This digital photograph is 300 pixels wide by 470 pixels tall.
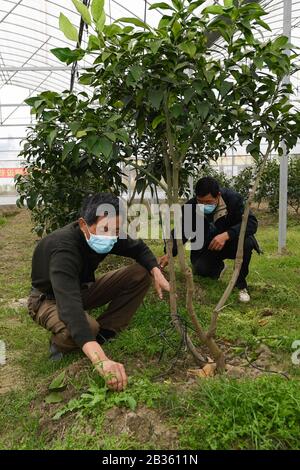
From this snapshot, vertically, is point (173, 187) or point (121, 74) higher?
point (121, 74)

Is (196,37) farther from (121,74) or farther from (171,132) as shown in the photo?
(171,132)

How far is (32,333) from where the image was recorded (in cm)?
336

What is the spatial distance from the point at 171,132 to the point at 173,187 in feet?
0.93

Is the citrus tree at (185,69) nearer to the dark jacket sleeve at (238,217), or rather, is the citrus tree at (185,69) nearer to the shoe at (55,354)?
the shoe at (55,354)

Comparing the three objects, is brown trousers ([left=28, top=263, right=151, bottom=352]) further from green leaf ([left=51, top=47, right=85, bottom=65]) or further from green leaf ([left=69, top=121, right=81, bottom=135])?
green leaf ([left=51, top=47, right=85, bottom=65])

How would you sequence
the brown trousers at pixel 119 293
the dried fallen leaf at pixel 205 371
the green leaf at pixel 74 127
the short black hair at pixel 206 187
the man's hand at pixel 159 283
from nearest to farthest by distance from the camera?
1. the green leaf at pixel 74 127
2. the dried fallen leaf at pixel 205 371
3. the man's hand at pixel 159 283
4. the brown trousers at pixel 119 293
5. the short black hair at pixel 206 187

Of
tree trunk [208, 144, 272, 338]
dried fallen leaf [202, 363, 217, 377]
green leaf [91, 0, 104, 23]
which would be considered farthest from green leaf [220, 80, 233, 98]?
dried fallen leaf [202, 363, 217, 377]

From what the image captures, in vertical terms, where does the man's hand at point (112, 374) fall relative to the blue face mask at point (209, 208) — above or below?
below

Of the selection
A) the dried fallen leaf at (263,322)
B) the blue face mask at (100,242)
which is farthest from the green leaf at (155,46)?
the dried fallen leaf at (263,322)

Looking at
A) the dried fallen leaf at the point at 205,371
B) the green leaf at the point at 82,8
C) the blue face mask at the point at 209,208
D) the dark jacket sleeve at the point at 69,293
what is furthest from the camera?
the blue face mask at the point at 209,208

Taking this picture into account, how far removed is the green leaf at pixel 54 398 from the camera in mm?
2149

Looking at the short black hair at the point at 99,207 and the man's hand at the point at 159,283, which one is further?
the man's hand at the point at 159,283
